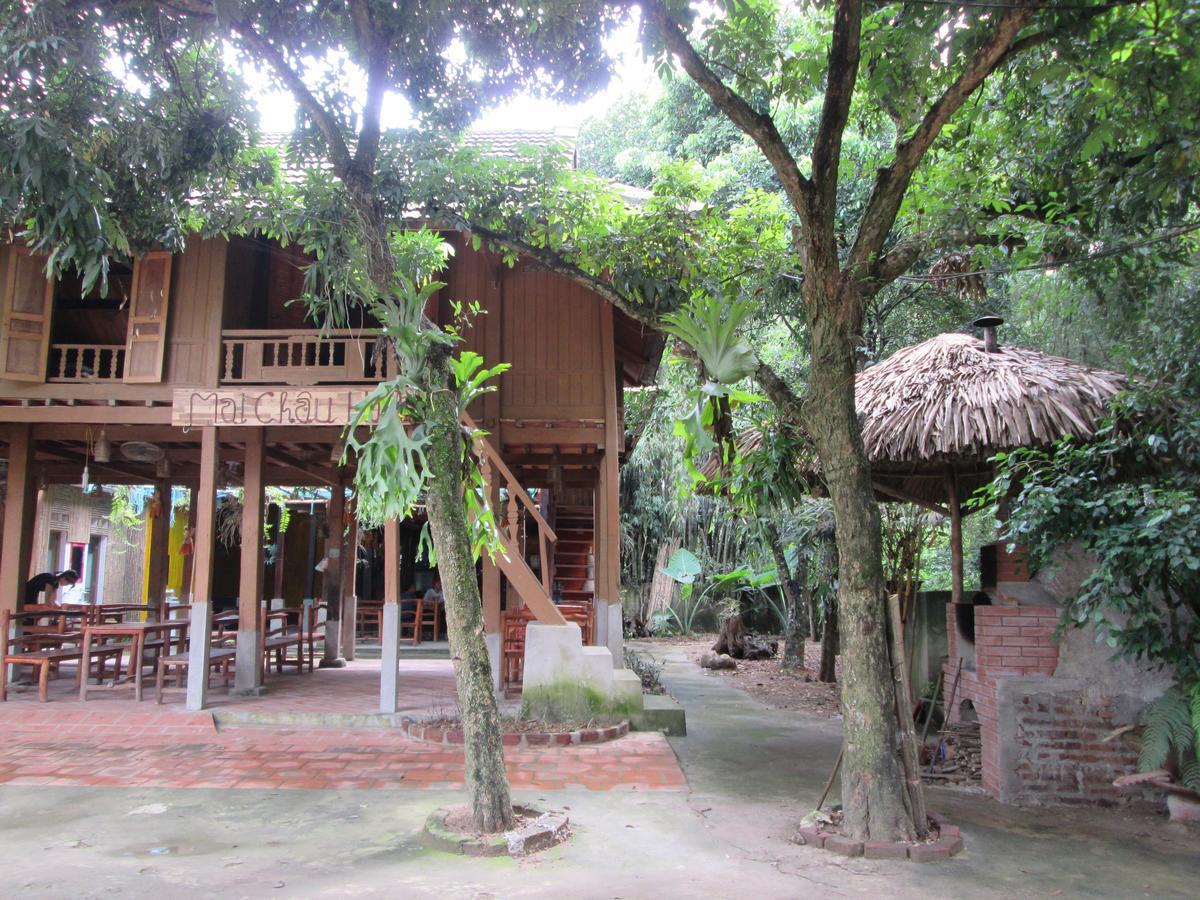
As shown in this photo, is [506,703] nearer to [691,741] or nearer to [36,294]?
[691,741]

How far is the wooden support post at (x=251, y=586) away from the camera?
8.85m

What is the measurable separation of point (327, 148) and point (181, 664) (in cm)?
551

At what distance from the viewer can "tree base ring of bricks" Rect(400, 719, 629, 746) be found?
7.21 m

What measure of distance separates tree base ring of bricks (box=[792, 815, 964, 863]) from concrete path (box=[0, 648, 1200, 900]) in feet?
0.20

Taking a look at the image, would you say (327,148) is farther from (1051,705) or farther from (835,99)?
(1051,705)

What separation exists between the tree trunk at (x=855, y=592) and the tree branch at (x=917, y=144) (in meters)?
0.26

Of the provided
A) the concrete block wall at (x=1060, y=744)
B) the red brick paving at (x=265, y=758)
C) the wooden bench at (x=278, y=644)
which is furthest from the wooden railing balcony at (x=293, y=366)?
the concrete block wall at (x=1060, y=744)

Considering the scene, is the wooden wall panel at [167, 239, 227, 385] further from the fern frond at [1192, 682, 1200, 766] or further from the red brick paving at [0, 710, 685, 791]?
the fern frond at [1192, 682, 1200, 766]

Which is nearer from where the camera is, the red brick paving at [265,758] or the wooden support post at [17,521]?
the red brick paving at [265,758]

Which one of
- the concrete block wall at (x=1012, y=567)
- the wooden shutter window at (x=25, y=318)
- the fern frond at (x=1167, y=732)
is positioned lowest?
the fern frond at (x=1167, y=732)

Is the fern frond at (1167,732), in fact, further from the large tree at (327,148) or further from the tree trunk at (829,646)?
the tree trunk at (829,646)

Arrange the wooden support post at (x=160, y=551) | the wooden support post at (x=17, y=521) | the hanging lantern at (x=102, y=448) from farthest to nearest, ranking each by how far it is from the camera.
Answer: the wooden support post at (x=160, y=551) < the hanging lantern at (x=102, y=448) < the wooden support post at (x=17, y=521)

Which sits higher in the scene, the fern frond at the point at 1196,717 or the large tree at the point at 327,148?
the large tree at the point at 327,148

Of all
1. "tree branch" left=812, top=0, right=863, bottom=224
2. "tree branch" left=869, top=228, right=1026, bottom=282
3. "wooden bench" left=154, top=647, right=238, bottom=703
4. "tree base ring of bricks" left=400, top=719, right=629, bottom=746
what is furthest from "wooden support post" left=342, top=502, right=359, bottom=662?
"tree branch" left=812, top=0, right=863, bottom=224
